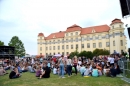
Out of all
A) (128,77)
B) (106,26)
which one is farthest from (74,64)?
(106,26)

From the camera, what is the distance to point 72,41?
232 ft

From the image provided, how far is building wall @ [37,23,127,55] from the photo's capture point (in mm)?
54750

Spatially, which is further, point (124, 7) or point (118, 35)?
point (118, 35)

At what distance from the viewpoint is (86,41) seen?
218ft

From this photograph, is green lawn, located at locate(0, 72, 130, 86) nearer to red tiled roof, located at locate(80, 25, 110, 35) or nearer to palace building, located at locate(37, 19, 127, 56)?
palace building, located at locate(37, 19, 127, 56)

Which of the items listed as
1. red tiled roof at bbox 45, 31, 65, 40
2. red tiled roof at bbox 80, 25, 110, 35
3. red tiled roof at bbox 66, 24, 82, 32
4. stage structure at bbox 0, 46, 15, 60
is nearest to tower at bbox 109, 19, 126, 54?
red tiled roof at bbox 80, 25, 110, 35

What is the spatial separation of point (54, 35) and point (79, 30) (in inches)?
716

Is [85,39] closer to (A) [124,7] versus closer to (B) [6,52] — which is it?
(B) [6,52]

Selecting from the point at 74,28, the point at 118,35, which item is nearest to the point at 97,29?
the point at 74,28

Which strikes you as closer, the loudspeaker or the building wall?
the loudspeaker

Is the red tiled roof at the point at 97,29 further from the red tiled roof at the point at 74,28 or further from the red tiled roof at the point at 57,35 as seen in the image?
the red tiled roof at the point at 57,35

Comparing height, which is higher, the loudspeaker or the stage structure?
the loudspeaker

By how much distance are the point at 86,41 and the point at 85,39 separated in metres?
1.15

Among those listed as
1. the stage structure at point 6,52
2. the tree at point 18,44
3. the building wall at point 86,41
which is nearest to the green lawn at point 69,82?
the stage structure at point 6,52
